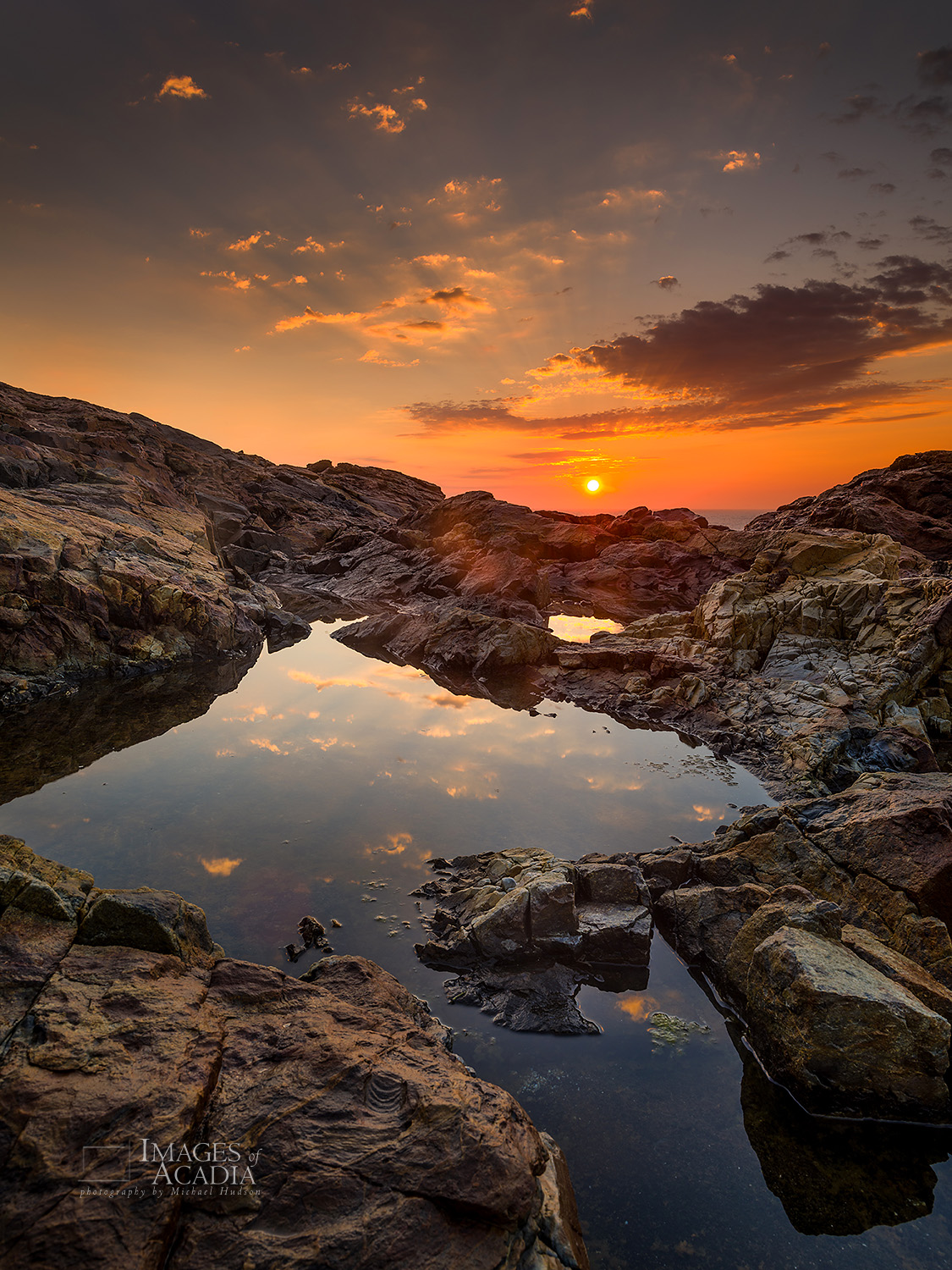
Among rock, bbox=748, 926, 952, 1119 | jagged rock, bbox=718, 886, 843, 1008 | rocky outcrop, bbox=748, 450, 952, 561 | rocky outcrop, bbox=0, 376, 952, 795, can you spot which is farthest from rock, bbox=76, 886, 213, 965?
rocky outcrop, bbox=748, 450, 952, 561

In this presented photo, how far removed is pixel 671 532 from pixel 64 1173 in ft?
255

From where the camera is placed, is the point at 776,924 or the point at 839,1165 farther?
the point at 776,924

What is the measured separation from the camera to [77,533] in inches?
1326

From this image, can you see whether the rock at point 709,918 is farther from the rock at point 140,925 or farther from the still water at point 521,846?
the rock at point 140,925

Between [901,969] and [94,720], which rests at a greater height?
[94,720]

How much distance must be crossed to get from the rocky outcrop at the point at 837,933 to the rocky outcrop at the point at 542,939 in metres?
1.28

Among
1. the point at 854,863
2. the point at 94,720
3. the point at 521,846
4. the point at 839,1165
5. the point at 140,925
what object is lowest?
the point at 839,1165

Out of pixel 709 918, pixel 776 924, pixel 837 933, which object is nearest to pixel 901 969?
pixel 837 933

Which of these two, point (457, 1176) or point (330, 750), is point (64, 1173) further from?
point (330, 750)

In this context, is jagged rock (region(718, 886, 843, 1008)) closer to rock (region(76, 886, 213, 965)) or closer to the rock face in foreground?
the rock face in foreground

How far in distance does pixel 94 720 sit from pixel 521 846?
1889 centimetres

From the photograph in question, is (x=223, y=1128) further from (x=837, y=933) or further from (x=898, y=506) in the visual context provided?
(x=898, y=506)

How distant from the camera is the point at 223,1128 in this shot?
5645 mm

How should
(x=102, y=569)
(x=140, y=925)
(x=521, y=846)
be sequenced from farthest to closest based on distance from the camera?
(x=102, y=569) < (x=521, y=846) < (x=140, y=925)
